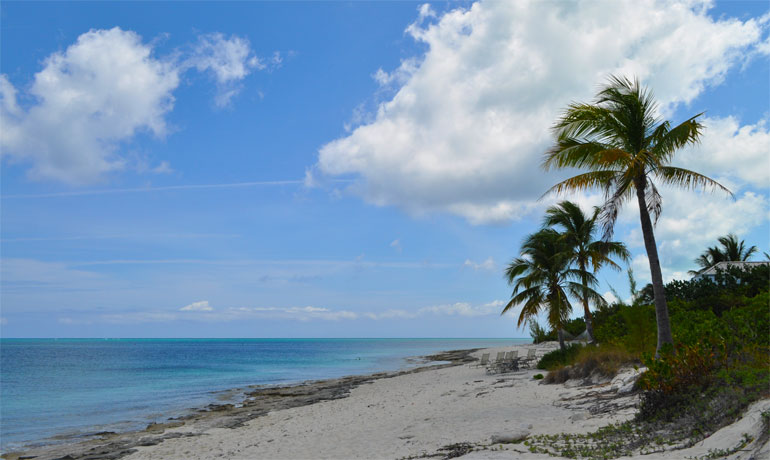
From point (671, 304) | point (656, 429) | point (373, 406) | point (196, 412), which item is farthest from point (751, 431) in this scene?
point (196, 412)

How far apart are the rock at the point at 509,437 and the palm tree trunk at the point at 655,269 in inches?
172

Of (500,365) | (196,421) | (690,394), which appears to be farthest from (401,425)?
(500,365)

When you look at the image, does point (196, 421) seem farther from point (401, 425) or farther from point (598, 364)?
point (598, 364)

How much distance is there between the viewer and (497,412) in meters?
11.0

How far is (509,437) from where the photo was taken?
7.67 m

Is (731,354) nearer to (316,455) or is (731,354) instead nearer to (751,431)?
(751,431)

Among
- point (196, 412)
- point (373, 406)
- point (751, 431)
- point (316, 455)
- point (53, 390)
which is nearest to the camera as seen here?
point (751, 431)

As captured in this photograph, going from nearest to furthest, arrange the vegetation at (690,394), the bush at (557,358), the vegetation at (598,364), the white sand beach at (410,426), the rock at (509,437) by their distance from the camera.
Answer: the vegetation at (690,394) → the rock at (509,437) → the white sand beach at (410,426) → the vegetation at (598,364) → the bush at (557,358)

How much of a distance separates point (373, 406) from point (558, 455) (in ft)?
32.8

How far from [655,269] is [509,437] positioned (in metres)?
5.52

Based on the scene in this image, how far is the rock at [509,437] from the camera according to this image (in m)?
7.55

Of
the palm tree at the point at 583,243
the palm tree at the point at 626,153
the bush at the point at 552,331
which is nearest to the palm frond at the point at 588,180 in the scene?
the palm tree at the point at 626,153

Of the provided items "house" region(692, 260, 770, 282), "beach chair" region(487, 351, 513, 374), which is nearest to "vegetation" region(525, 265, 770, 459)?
"beach chair" region(487, 351, 513, 374)

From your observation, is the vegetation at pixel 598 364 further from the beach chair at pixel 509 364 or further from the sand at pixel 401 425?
the beach chair at pixel 509 364
